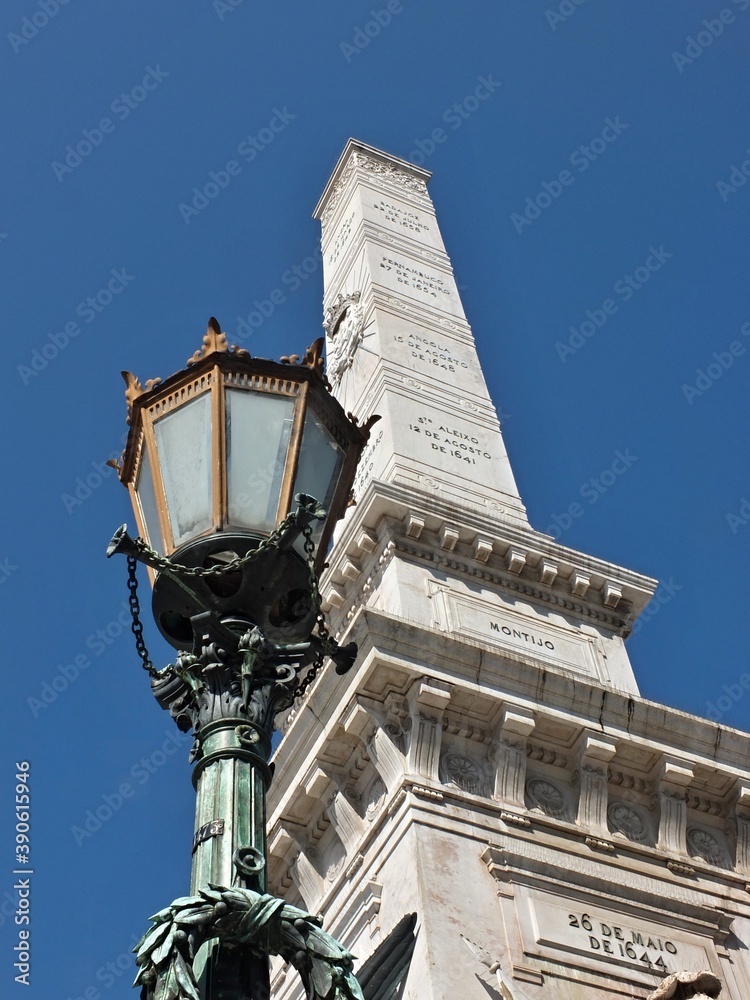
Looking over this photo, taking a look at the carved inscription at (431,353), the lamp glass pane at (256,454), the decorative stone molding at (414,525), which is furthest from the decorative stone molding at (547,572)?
the lamp glass pane at (256,454)

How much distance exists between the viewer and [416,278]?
22.9 meters

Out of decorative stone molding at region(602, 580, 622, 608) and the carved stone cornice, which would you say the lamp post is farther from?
the carved stone cornice

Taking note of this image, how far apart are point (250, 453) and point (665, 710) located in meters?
8.92

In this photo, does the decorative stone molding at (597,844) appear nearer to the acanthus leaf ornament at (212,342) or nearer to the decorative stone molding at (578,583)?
the decorative stone molding at (578,583)

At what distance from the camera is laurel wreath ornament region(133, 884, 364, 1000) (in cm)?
349

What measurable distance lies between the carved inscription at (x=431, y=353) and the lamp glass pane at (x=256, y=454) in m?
15.0

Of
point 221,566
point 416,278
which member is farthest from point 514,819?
point 416,278

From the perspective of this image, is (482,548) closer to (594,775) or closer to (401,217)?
(594,775)

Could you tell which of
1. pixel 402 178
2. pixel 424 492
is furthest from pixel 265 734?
pixel 402 178

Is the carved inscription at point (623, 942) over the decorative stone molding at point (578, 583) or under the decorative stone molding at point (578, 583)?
under

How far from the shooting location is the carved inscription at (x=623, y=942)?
36.1 feet

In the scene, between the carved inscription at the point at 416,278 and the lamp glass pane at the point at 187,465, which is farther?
the carved inscription at the point at 416,278

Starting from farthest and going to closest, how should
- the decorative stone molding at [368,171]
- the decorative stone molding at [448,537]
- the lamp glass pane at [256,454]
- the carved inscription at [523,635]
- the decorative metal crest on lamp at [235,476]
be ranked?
the decorative stone molding at [368,171]
the decorative stone molding at [448,537]
the carved inscription at [523,635]
the lamp glass pane at [256,454]
the decorative metal crest on lamp at [235,476]

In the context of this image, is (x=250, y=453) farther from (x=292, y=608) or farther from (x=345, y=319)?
(x=345, y=319)
